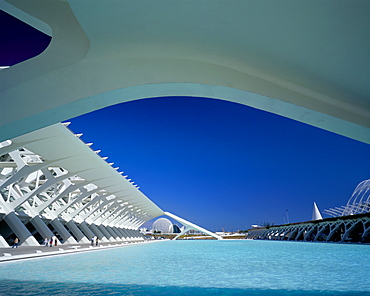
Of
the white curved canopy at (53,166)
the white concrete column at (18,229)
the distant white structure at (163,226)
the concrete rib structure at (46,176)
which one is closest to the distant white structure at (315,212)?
the distant white structure at (163,226)

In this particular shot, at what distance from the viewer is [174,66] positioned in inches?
166

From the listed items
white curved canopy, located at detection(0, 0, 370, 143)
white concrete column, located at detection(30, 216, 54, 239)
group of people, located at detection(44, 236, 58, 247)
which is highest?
white curved canopy, located at detection(0, 0, 370, 143)

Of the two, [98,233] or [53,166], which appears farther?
[98,233]

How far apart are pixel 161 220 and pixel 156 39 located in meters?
99.7

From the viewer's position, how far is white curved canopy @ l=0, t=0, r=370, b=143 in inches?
133

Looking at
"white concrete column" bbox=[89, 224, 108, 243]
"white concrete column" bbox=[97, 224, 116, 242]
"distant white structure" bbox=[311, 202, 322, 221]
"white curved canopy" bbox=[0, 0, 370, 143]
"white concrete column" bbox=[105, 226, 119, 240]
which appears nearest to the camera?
"white curved canopy" bbox=[0, 0, 370, 143]

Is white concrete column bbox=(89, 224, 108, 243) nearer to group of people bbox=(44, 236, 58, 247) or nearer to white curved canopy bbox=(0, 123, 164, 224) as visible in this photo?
white curved canopy bbox=(0, 123, 164, 224)

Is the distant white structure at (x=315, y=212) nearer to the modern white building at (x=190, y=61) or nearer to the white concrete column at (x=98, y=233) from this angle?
the white concrete column at (x=98, y=233)

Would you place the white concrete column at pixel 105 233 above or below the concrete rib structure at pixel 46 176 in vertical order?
below

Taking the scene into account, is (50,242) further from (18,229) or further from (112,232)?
(112,232)

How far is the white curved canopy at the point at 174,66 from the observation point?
3371 mm

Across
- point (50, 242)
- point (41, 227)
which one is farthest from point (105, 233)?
point (50, 242)

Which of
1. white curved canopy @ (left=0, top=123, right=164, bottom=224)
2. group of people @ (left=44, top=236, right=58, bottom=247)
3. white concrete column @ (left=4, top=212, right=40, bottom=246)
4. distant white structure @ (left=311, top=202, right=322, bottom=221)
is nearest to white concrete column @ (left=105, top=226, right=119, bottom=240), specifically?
white curved canopy @ (left=0, top=123, right=164, bottom=224)

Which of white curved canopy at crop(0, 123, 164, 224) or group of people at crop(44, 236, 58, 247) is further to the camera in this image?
group of people at crop(44, 236, 58, 247)
